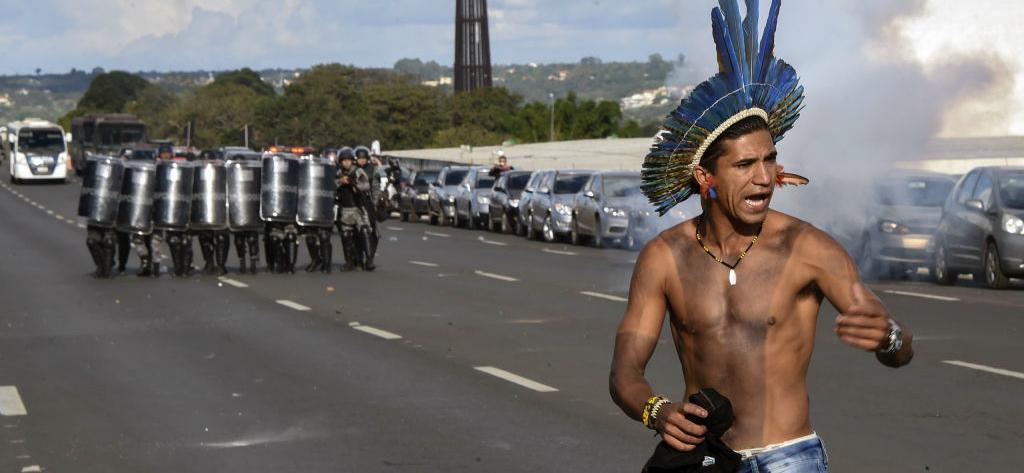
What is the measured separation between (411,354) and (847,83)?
1627 cm

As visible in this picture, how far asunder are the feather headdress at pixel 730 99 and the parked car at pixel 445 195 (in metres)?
44.3

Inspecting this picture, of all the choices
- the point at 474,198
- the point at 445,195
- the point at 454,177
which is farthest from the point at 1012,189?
the point at 454,177

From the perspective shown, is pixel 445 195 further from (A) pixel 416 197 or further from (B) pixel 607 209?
(B) pixel 607 209

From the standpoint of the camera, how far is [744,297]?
5020 mm

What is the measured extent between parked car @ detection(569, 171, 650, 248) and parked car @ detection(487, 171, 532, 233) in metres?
5.04

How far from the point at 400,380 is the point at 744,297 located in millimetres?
8784

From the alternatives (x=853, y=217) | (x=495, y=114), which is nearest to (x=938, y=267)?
(x=853, y=217)

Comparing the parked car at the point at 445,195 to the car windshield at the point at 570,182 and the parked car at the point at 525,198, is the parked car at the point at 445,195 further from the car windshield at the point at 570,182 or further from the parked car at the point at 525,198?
the car windshield at the point at 570,182

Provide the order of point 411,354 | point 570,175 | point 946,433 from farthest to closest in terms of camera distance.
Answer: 1. point 570,175
2. point 411,354
3. point 946,433

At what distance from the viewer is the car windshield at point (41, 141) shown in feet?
265

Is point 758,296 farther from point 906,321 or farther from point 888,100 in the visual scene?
point 888,100

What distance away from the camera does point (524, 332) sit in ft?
56.7

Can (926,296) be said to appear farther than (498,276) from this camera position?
No

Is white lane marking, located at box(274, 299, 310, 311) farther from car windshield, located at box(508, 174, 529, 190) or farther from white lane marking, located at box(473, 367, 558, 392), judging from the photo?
car windshield, located at box(508, 174, 529, 190)
